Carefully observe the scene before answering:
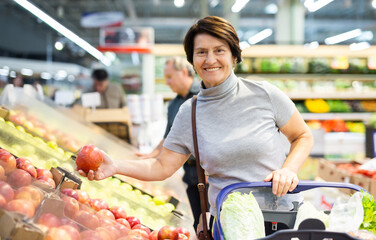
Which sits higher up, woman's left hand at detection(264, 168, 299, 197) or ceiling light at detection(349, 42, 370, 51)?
ceiling light at detection(349, 42, 370, 51)

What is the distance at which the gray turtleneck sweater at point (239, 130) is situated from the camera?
1.76 metres

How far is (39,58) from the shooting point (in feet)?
63.5

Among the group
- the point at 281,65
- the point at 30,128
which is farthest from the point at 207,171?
the point at 281,65

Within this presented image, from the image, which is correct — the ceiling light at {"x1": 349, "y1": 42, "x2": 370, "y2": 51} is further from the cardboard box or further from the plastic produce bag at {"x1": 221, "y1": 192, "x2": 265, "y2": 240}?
the cardboard box

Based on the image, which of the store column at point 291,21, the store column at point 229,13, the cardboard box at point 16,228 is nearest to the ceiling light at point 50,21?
the cardboard box at point 16,228

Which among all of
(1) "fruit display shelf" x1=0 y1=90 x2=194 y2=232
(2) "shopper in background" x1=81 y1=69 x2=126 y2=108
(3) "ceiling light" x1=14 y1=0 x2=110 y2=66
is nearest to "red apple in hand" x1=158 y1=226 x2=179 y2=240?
(1) "fruit display shelf" x1=0 y1=90 x2=194 y2=232

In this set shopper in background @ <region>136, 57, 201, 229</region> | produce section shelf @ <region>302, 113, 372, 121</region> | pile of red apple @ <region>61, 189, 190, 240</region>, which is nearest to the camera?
pile of red apple @ <region>61, 189, 190, 240</region>

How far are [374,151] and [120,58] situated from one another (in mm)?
4885

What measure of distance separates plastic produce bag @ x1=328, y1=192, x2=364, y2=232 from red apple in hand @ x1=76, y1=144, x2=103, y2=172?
3.13 feet

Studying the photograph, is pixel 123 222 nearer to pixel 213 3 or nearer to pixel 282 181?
pixel 282 181

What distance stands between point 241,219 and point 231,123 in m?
0.51

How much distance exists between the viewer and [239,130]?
1781 millimetres

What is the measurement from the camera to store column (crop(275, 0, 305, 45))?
398 inches

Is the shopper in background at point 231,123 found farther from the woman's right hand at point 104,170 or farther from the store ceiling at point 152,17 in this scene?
the store ceiling at point 152,17
